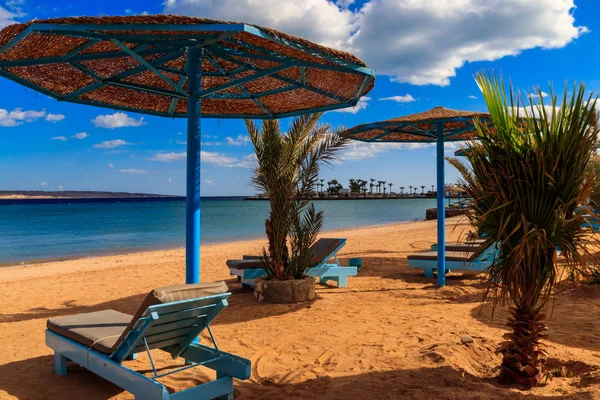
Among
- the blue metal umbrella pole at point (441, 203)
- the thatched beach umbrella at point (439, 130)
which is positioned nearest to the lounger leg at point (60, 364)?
the thatched beach umbrella at point (439, 130)

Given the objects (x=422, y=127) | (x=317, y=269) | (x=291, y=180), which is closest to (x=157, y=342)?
(x=291, y=180)

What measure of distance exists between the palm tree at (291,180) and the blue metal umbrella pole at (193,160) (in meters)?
2.17

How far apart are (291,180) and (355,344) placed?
9.97ft

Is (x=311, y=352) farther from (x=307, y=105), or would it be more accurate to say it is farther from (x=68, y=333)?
(x=307, y=105)

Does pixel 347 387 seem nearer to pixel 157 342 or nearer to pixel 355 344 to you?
pixel 355 344

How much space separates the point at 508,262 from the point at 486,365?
1238 mm

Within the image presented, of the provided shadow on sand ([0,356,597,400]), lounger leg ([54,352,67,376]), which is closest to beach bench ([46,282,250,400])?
lounger leg ([54,352,67,376])

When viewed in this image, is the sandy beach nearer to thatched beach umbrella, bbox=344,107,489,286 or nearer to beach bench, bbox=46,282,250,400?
beach bench, bbox=46,282,250,400

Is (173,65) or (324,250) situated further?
(324,250)

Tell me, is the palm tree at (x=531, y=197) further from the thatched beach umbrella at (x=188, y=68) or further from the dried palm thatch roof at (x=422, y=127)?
the dried palm thatch roof at (x=422, y=127)

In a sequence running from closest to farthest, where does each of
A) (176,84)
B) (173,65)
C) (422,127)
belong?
1. (176,84)
2. (173,65)
3. (422,127)

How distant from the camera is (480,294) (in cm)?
689

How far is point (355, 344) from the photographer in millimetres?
4570

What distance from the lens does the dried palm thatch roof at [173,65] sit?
344 centimetres
